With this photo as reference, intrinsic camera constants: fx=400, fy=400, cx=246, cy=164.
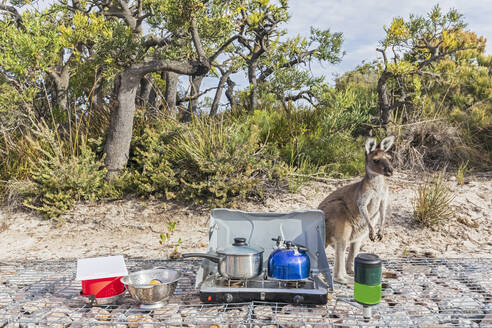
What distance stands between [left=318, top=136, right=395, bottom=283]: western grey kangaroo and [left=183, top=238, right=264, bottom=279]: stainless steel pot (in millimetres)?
696

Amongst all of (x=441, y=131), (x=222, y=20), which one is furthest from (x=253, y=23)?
(x=441, y=131)

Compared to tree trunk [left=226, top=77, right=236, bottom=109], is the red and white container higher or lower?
lower

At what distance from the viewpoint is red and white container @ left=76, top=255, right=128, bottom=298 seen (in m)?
2.96

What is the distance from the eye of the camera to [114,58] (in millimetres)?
6922

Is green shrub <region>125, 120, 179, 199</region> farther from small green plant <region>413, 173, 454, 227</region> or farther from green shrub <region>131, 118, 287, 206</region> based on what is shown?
small green plant <region>413, 173, 454, 227</region>

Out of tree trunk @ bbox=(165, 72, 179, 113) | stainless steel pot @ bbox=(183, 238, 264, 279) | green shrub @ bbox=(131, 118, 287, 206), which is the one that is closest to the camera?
stainless steel pot @ bbox=(183, 238, 264, 279)

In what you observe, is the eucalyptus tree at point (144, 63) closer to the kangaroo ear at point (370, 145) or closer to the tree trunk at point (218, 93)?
the tree trunk at point (218, 93)

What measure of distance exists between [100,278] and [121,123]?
14.9ft

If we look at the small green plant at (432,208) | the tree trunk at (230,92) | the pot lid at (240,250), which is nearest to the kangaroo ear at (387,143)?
the pot lid at (240,250)

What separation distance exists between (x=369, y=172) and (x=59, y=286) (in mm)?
2771

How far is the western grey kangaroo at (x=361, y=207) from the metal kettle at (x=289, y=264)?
41cm

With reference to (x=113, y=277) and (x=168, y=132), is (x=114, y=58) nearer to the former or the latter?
(x=168, y=132)

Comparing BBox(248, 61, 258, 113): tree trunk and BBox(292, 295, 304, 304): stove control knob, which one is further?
BBox(248, 61, 258, 113): tree trunk

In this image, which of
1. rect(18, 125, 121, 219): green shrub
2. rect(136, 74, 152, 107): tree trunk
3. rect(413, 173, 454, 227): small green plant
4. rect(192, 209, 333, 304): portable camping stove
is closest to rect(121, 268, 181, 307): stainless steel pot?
rect(192, 209, 333, 304): portable camping stove
